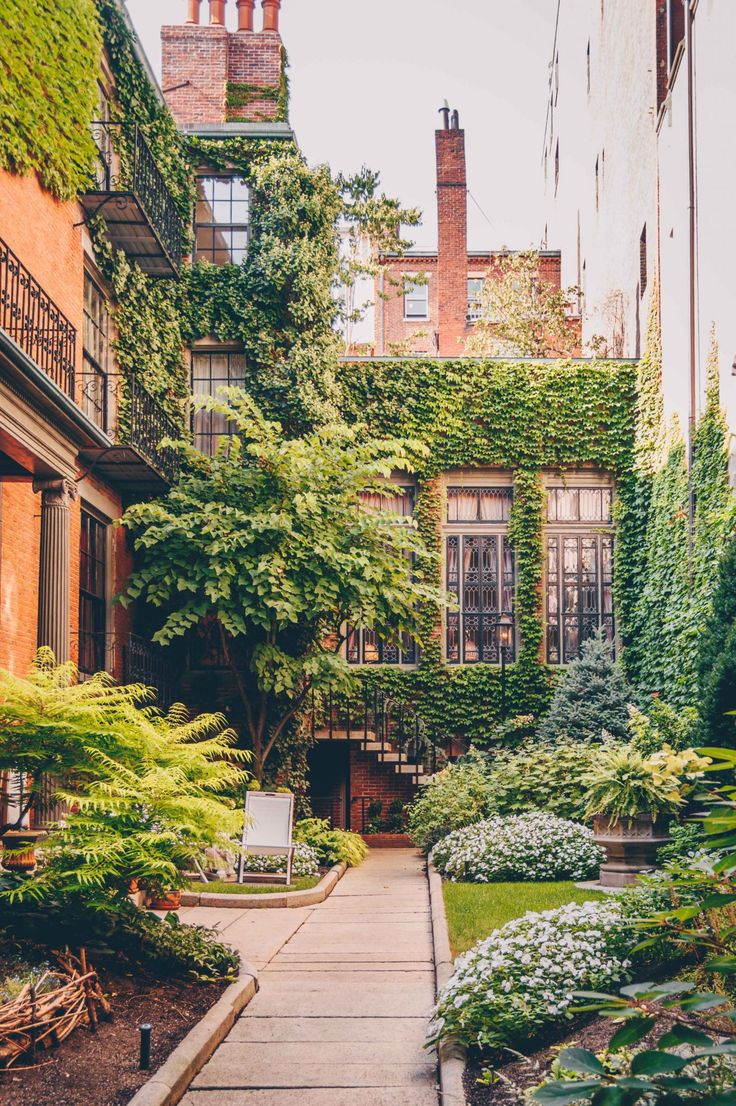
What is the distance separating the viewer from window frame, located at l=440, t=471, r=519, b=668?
2161 cm

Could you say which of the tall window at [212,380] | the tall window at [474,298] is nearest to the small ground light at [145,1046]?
the tall window at [212,380]

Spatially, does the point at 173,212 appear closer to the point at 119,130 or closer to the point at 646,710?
the point at 119,130

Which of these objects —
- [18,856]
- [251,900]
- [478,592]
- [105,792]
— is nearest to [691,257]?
[478,592]

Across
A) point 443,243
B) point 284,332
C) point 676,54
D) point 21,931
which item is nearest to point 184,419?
point 284,332

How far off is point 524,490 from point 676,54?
7442 millimetres

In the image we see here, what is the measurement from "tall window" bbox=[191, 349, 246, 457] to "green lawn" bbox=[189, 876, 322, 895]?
9.03 metres

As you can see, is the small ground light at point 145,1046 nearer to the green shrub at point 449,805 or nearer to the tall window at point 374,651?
the green shrub at point 449,805

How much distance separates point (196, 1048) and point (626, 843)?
5.91 meters

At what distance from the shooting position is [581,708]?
19.4 meters

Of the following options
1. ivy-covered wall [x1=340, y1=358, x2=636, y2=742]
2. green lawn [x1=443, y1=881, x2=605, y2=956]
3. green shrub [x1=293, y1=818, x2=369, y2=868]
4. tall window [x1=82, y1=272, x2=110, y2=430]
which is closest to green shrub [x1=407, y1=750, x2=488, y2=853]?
green shrub [x1=293, y1=818, x2=369, y2=868]

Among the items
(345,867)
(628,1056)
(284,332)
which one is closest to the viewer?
(628,1056)

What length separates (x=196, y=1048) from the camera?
674cm

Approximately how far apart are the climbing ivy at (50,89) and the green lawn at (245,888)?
314 inches

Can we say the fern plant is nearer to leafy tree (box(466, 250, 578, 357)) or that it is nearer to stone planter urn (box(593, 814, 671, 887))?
stone planter urn (box(593, 814, 671, 887))
